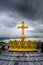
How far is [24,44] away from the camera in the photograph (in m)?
25.6

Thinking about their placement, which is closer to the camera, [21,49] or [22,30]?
[21,49]

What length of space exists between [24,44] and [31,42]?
52.6 inches

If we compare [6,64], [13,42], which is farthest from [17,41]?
[6,64]

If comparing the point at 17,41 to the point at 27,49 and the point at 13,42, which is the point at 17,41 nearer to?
the point at 13,42

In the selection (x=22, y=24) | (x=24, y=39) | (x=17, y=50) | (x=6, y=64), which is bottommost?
(x=6, y=64)

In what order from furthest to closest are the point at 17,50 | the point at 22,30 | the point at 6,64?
the point at 22,30 < the point at 17,50 < the point at 6,64

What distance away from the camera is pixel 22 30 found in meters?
26.5

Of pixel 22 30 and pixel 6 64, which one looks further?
pixel 22 30

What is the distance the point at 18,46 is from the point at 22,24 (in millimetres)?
3843

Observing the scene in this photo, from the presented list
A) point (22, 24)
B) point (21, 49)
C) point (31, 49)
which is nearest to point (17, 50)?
point (21, 49)

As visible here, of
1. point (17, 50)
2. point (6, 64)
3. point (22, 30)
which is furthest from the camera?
point (22, 30)

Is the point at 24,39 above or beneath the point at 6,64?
above

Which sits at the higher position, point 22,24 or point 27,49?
point 22,24

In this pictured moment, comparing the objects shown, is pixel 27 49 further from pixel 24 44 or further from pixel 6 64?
pixel 6 64
